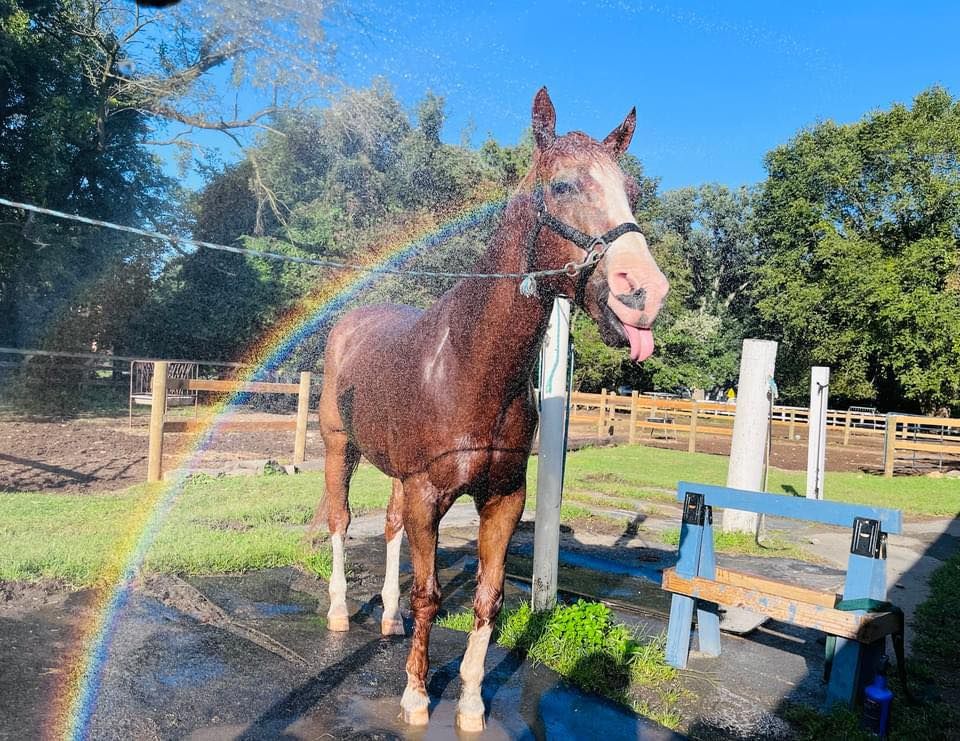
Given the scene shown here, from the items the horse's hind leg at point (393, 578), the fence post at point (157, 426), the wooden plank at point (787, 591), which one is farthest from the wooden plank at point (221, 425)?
the wooden plank at point (787, 591)

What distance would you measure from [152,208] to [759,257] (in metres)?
32.8

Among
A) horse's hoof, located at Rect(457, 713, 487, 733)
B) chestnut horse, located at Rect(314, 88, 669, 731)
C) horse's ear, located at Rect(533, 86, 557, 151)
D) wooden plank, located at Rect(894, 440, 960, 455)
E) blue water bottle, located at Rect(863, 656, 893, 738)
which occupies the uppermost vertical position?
horse's ear, located at Rect(533, 86, 557, 151)

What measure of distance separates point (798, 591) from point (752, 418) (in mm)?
4016

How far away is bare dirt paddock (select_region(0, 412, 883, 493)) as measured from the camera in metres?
9.44

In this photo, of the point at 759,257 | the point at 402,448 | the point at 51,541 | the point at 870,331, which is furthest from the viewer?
the point at 759,257

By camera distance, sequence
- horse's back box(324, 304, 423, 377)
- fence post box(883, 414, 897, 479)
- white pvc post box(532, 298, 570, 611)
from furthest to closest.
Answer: fence post box(883, 414, 897, 479), white pvc post box(532, 298, 570, 611), horse's back box(324, 304, 423, 377)

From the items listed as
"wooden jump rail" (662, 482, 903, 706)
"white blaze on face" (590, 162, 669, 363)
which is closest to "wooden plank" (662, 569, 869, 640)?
"wooden jump rail" (662, 482, 903, 706)

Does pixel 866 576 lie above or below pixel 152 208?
below

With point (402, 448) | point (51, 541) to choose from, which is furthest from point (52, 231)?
point (402, 448)

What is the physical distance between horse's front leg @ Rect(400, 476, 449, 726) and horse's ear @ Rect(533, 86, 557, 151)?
1528mm

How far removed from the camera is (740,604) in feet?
12.7

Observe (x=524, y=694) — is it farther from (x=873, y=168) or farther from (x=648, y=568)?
(x=873, y=168)

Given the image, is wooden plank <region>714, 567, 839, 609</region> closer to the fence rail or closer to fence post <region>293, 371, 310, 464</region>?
fence post <region>293, 371, 310, 464</region>

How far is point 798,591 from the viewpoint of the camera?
384cm
